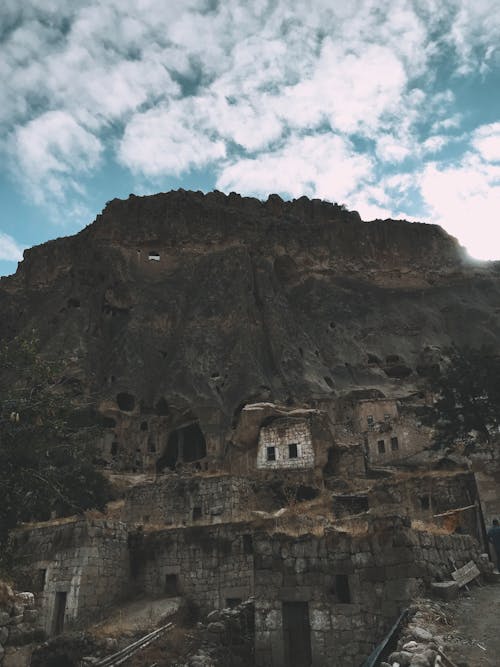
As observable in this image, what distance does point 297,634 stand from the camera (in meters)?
9.19

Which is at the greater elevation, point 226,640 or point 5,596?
point 5,596

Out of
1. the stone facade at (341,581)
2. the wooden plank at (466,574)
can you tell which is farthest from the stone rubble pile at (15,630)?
the wooden plank at (466,574)

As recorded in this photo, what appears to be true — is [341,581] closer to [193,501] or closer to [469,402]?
[193,501]

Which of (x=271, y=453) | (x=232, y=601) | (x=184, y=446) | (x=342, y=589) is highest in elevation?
(x=184, y=446)

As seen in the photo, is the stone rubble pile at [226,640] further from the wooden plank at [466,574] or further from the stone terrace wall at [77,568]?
the wooden plank at [466,574]

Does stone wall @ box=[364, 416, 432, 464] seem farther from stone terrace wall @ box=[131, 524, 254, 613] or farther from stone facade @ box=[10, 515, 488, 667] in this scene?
stone facade @ box=[10, 515, 488, 667]

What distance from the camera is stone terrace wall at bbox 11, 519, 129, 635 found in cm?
1540

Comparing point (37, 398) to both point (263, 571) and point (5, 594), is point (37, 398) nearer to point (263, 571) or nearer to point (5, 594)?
point (5, 594)

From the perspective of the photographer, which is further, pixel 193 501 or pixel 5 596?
pixel 193 501

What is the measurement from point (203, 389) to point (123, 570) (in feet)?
100

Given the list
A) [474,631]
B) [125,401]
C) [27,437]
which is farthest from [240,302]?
[474,631]

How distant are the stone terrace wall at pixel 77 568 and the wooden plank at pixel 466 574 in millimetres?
10857

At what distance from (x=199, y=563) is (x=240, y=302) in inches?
1610

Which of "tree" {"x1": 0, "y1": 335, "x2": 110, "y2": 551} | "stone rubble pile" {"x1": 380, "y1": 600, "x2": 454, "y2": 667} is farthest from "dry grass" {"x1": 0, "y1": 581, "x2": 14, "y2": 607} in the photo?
"stone rubble pile" {"x1": 380, "y1": 600, "x2": 454, "y2": 667}
